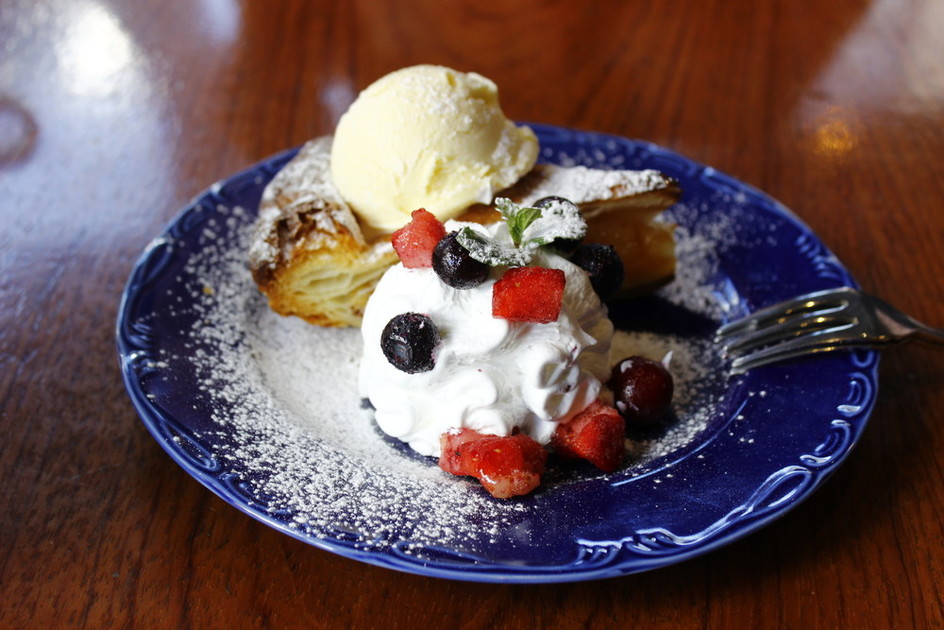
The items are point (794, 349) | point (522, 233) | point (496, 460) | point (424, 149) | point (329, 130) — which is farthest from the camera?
point (329, 130)

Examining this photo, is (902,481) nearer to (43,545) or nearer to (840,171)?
(840,171)

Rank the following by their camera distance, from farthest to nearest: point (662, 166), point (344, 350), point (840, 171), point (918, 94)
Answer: point (918, 94) → point (840, 171) → point (662, 166) → point (344, 350)

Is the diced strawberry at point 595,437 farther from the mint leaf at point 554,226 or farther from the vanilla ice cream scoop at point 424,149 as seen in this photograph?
the vanilla ice cream scoop at point 424,149

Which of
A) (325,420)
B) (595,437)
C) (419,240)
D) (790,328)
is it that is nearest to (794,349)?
(790,328)

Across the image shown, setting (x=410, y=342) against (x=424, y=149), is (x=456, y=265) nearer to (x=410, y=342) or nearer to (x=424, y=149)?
(x=410, y=342)

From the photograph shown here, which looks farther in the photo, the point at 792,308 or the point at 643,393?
the point at 792,308

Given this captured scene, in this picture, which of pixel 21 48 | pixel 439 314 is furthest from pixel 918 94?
pixel 21 48
